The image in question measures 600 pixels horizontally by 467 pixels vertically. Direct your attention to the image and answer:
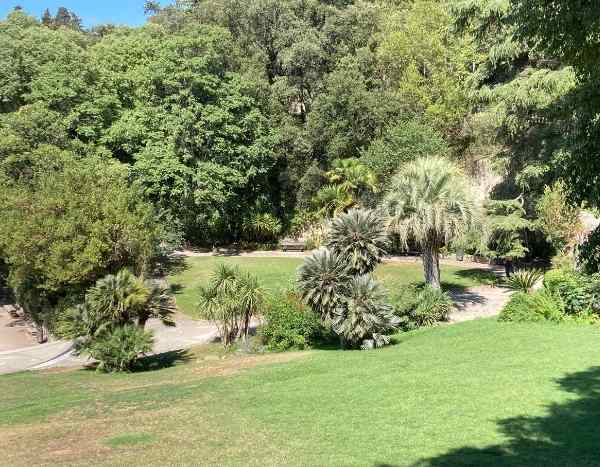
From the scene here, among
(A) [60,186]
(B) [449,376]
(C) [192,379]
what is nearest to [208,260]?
(A) [60,186]

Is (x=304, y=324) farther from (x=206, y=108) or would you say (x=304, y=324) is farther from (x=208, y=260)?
(x=206, y=108)

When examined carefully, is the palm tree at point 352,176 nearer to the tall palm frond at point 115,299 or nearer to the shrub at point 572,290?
the shrub at point 572,290

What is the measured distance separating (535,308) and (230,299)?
942 centimetres

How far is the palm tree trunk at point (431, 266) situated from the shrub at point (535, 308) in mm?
4447

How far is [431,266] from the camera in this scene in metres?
23.0

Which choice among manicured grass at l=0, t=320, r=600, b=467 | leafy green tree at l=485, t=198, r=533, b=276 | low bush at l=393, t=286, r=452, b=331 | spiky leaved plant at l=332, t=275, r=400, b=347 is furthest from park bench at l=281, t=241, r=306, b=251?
manicured grass at l=0, t=320, r=600, b=467

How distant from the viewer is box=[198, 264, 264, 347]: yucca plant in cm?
1905

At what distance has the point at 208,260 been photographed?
116 feet

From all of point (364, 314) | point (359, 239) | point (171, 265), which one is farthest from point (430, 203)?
point (171, 265)

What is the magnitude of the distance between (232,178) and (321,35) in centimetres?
1400

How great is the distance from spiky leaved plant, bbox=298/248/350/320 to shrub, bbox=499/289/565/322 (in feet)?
17.0

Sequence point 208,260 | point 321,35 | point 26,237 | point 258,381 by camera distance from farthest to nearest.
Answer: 1. point 321,35
2. point 208,260
3. point 26,237
4. point 258,381

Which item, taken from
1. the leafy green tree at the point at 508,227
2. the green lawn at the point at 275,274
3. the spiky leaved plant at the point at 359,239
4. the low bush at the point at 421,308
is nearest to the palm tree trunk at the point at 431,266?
the low bush at the point at 421,308

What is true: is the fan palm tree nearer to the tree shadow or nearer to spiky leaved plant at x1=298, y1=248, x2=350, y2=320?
spiky leaved plant at x1=298, y1=248, x2=350, y2=320
